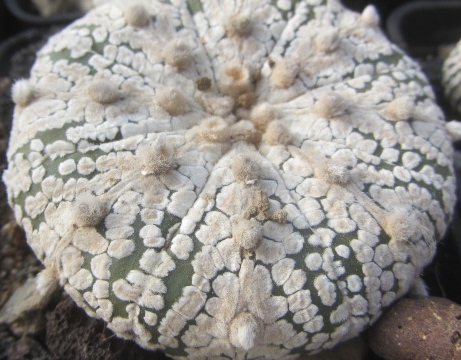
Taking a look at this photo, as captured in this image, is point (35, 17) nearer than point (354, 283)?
No

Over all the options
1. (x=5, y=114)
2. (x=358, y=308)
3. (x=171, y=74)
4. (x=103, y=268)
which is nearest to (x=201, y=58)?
(x=171, y=74)

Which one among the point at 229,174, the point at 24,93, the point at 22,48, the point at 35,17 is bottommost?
the point at 22,48

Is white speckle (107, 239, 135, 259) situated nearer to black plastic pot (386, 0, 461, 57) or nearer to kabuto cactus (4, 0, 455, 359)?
kabuto cactus (4, 0, 455, 359)

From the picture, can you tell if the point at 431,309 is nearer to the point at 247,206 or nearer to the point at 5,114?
the point at 247,206

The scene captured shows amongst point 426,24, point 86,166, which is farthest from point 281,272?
point 426,24

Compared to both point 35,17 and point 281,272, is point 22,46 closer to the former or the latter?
point 35,17

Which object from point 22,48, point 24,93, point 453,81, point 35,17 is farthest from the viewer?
point 35,17
